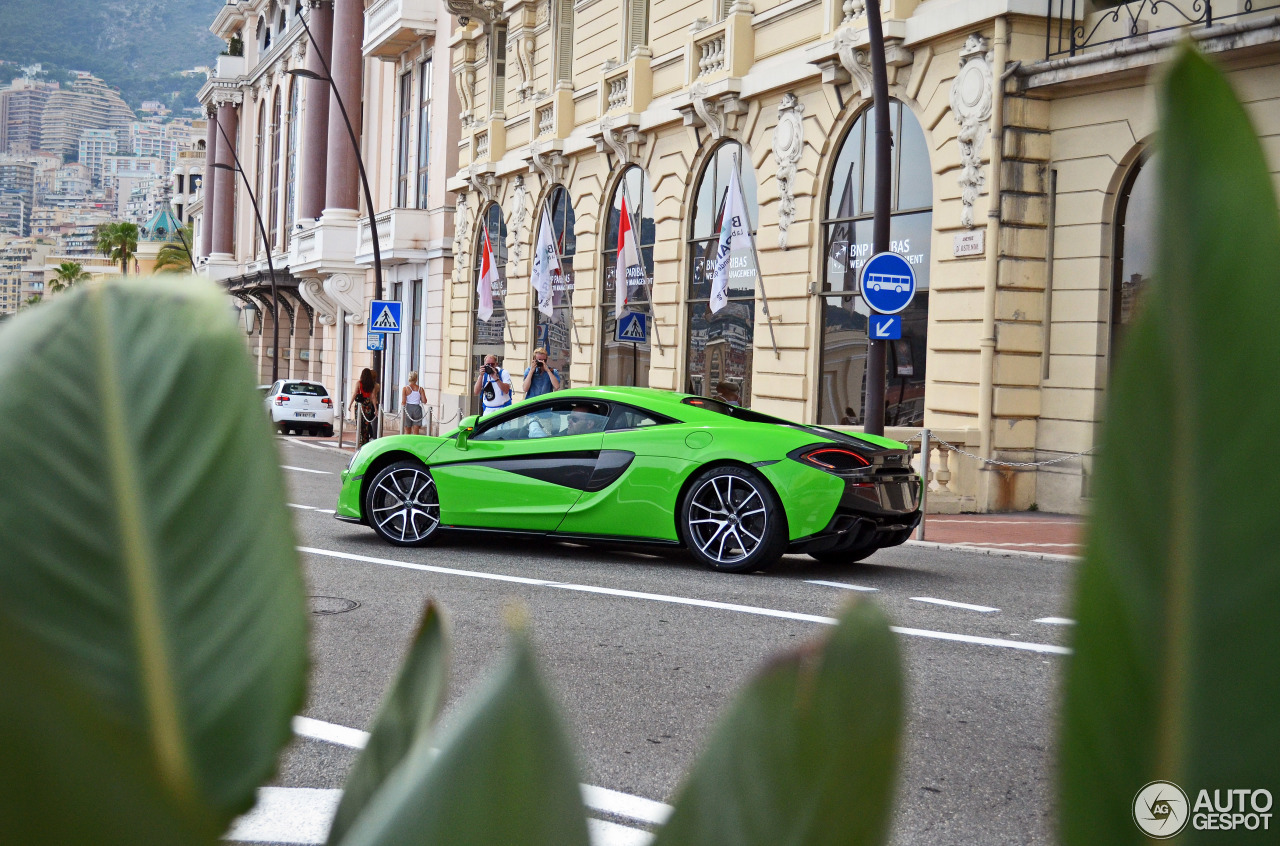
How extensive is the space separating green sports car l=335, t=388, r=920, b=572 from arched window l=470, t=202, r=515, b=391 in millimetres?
17480

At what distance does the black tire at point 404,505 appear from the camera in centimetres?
1008

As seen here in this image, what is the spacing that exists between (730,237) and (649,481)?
9.91 meters

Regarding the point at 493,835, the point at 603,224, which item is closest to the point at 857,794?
the point at 493,835

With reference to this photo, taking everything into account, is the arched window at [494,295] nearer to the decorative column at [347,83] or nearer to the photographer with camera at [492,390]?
the photographer with camera at [492,390]

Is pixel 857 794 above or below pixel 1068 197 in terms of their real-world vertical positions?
below

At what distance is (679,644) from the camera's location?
618 cm

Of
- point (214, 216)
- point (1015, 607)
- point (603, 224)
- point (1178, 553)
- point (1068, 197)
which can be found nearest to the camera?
point (1178, 553)

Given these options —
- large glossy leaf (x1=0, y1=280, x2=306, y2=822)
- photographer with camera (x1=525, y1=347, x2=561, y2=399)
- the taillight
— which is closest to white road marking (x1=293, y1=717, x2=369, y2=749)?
large glossy leaf (x1=0, y1=280, x2=306, y2=822)

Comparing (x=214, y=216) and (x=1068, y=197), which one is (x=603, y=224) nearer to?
(x=1068, y=197)

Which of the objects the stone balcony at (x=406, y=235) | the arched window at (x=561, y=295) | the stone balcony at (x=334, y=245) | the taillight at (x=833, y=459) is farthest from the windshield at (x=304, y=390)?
the taillight at (x=833, y=459)

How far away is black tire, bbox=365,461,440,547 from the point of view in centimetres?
1008

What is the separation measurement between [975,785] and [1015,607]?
147 inches

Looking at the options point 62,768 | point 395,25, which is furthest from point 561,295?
point 62,768

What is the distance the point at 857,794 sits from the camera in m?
0.33
